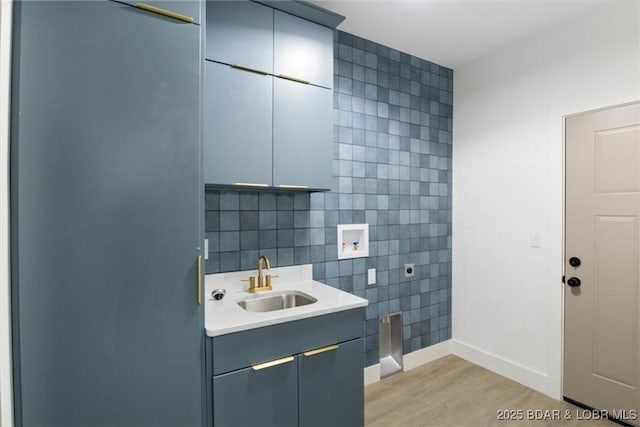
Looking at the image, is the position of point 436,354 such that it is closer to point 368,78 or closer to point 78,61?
point 368,78

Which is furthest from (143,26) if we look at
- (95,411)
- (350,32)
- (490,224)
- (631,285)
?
(631,285)

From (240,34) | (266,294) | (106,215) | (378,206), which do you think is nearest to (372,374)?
(266,294)

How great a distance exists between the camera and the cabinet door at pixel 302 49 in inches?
71.3

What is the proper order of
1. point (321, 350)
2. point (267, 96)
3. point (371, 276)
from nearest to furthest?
point (321, 350) → point (267, 96) → point (371, 276)

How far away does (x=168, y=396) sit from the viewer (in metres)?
1.28

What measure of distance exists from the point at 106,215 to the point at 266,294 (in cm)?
103

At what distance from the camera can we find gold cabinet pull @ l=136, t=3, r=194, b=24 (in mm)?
1215

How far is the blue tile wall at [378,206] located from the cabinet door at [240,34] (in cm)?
74

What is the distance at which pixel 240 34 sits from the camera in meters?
1.70

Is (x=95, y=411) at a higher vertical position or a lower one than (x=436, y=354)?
higher

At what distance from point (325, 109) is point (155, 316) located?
141cm

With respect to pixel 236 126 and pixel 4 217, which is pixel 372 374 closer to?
pixel 236 126

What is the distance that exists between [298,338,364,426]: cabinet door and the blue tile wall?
0.70 metres

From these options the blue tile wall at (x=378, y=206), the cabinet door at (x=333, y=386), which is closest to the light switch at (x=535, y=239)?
the blue tile wall at (x=378, y=206)
